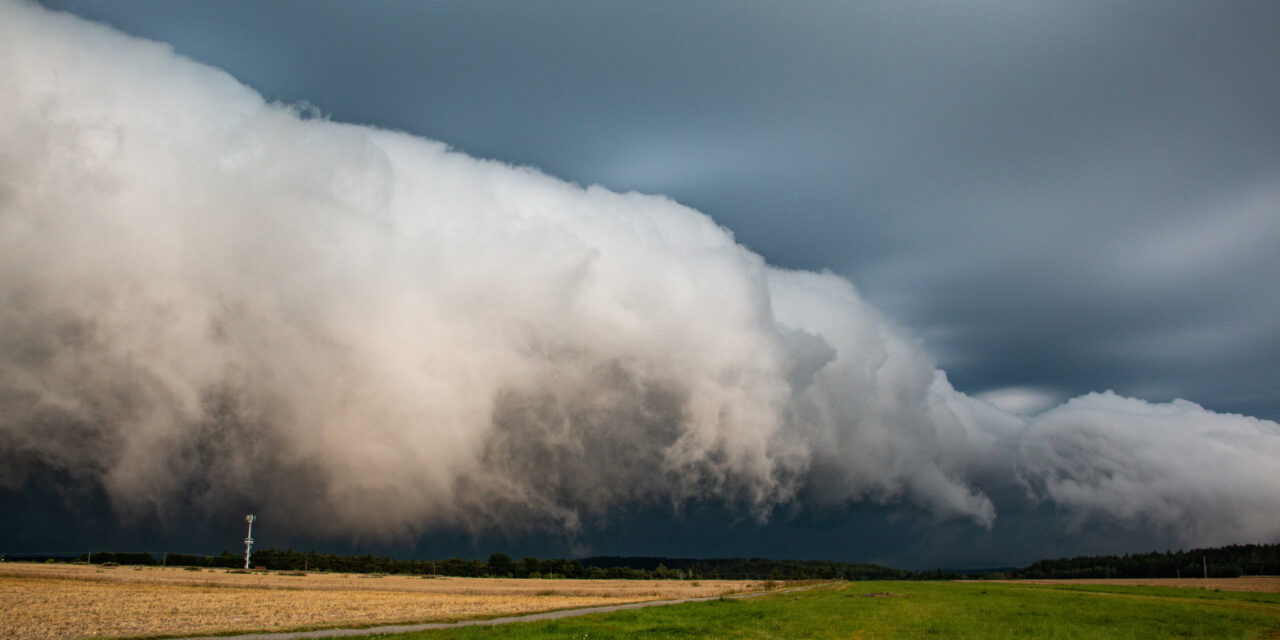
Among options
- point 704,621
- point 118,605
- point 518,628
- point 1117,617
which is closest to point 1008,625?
point 1117,617

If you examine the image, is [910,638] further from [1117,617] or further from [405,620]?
[405,620]

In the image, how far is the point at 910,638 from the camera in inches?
1698

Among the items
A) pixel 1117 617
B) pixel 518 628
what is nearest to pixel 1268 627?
pixel 1117 617

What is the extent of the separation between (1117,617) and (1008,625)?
634 inches

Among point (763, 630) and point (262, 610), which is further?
point (262, 610)

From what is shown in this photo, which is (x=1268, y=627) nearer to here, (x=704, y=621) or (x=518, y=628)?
(x=704, y=621)

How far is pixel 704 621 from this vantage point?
179 feet

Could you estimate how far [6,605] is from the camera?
2135 inches

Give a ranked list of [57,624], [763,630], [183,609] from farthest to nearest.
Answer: [183,609] → [763,630] → [57,624]

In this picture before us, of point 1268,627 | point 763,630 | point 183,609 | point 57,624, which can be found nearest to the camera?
point 57,624

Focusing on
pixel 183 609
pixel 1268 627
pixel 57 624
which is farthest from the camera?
pixel 183 609

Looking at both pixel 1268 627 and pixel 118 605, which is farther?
pixel 118 605

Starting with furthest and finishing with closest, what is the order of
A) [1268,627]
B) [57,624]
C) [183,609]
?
[183,609] → [1268,627] → [57,624]

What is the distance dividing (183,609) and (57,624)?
13922mm
